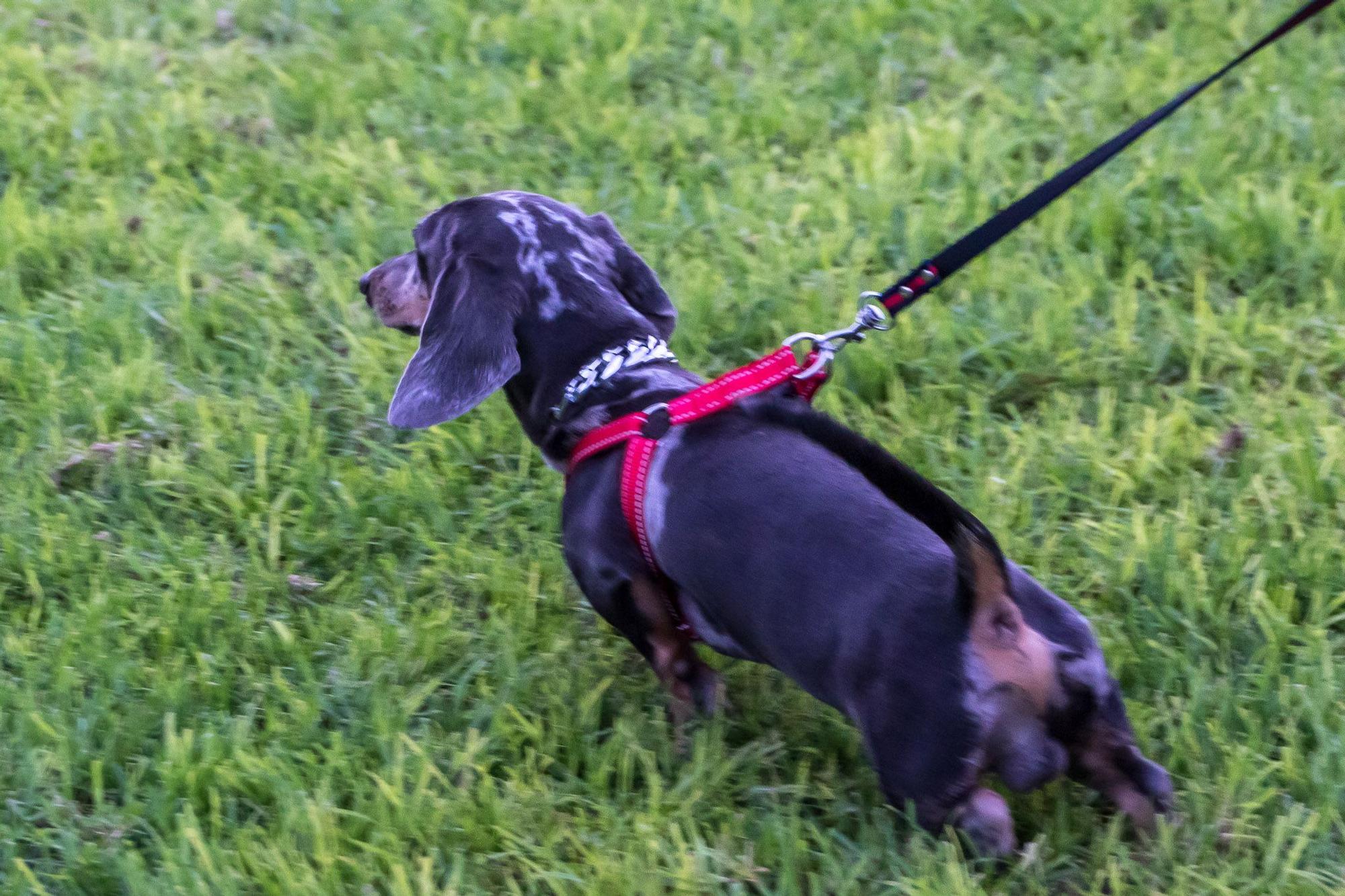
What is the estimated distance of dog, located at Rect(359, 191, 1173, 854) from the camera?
7.15 feet

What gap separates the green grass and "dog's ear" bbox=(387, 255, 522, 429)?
0.55 meters

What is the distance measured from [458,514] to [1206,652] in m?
1.76

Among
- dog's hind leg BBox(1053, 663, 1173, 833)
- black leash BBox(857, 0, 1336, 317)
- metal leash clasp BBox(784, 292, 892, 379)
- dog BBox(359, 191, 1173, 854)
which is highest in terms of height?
black leash BBox(857, 0, 1336, 317)

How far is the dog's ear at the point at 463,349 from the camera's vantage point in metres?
2.78

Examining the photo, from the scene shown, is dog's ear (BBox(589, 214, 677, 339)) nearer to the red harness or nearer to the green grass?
the red harness

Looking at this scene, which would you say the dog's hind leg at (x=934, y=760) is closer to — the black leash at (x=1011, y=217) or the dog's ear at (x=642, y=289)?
the black leash at (x=1011, y=217)

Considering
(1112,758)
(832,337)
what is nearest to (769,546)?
(832,337)

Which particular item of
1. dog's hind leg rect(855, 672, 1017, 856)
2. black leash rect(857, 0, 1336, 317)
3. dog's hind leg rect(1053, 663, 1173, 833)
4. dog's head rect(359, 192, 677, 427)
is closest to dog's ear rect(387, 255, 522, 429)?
dog's head rect(359, 192, 677, 427)

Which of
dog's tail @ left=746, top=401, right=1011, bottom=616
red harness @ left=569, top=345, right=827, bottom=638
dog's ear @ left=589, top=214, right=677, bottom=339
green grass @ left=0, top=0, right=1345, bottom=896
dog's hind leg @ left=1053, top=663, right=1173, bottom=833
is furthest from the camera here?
dog's ear @ left=589, top=214, right=677, bottom=339

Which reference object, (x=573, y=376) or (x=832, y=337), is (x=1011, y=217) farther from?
(x=573, y=376)

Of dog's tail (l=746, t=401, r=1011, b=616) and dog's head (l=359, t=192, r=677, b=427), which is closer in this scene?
dog's tail (l=746, t=401, r=1011, b=616)

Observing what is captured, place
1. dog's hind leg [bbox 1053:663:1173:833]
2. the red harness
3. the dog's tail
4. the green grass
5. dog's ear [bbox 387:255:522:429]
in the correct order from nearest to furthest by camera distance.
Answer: the dog's tail → dog's hind leg [bbox 1053:663:1173:833] → the green grass → the red harness → dog's ear [bbox 387:255:522:429]

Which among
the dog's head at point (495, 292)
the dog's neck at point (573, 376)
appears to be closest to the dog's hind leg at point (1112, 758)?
the dog's neck at point (573, 376)

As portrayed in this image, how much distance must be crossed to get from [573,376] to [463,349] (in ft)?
0.79
